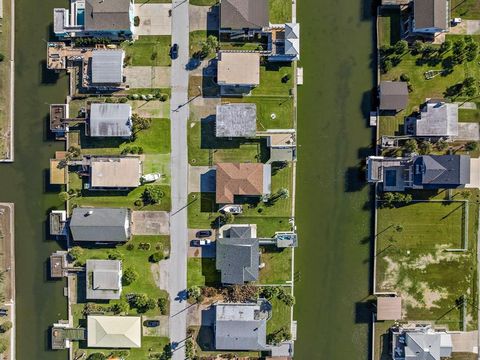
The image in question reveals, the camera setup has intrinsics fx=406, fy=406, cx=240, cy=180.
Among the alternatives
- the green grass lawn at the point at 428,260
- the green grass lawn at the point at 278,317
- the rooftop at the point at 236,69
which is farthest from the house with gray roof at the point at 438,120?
the green grass lawn at the point at 278,317

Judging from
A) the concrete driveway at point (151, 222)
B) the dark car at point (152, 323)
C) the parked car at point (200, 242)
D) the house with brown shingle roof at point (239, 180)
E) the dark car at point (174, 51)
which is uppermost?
the dark car at point (174, 51)

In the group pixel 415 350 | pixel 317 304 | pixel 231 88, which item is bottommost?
pixel 415 350

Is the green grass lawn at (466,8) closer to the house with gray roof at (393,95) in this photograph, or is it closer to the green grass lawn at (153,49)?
the house with gray roof at (393,95)

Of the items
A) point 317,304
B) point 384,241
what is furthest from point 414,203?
point 317,304

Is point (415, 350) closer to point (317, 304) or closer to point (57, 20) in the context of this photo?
point (317, 304)

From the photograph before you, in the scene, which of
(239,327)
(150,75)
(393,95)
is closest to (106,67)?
(150,75)

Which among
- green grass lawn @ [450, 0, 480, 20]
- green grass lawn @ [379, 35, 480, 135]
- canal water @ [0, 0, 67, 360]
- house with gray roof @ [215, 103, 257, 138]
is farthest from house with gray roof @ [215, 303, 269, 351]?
green grass lawn @ [450, 0, 480, 20]

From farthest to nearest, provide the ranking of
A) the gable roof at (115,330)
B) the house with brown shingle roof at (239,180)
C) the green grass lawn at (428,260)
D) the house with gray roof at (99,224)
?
the green grass lawn at (428,260) → the gable roof at (115,330) → the house with gray roof at (99,224) → the house with brown shingle roof at (239,180)
